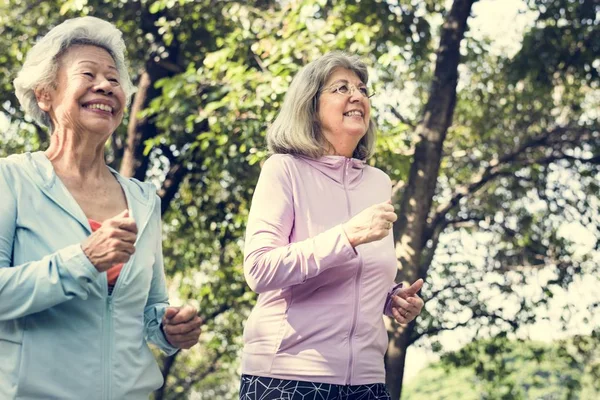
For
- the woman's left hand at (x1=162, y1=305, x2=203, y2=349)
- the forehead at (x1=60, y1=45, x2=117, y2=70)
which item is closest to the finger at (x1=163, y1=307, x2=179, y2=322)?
the woman's left hand at (x1=162, y1=305, x2=203, y2=349)

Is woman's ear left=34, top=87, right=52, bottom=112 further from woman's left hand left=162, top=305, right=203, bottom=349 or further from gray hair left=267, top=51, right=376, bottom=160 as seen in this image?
gray hair left=267, top=51, right=376, bottom=160

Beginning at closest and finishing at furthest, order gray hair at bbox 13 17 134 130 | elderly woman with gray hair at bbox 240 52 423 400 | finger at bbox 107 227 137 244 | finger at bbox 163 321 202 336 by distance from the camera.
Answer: finger at bbox 107 227 137 244, finger at bbox 163 321 202 336, gray hair at bbox 13 17 134 130, elderly woman with gray hair at bbox 240 52 423 400

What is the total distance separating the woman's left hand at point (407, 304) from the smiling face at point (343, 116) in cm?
59

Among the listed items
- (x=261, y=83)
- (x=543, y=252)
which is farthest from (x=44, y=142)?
(x=543, y=252)

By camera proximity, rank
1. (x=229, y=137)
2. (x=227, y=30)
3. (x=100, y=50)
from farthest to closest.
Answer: (x=227, y=30)
(x=229, y=137)
(x=100, y=50)

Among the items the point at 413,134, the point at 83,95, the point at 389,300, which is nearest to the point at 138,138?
the point at 413,134

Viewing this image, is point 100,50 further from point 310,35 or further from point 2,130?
point 2,130

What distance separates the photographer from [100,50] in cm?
298

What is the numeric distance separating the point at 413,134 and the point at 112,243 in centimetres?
674

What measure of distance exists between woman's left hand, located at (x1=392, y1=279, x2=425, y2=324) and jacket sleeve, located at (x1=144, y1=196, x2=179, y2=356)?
2.99ft

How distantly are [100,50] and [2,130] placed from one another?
10084 millimetres

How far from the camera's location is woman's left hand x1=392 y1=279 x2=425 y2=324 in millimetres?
3367

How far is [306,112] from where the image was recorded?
3.52 meters

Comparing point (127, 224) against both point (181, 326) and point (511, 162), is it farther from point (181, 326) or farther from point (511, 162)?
point (511, 162)
